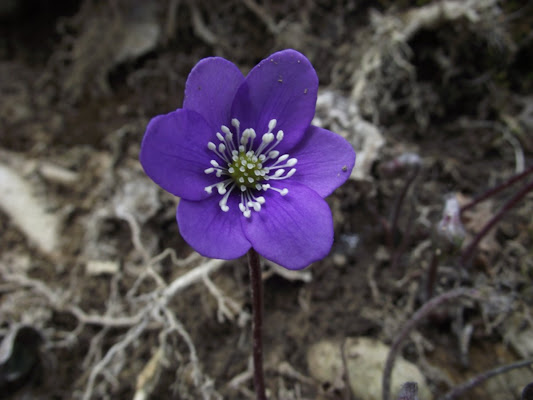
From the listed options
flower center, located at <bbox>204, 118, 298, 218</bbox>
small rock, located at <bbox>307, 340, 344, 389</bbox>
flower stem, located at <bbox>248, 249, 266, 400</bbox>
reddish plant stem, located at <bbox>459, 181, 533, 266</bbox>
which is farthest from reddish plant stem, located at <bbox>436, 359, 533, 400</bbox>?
flower center, located at <bbox>204, 118, 298, 218</bbox>

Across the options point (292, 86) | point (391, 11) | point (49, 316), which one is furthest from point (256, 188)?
point (391, 11)

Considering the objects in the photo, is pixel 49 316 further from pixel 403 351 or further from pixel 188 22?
pixel 188 22

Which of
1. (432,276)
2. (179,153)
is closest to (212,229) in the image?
(179,153)

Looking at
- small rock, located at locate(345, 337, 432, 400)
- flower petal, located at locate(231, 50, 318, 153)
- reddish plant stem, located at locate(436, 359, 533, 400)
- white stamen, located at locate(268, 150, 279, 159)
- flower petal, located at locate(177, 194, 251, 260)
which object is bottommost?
small rock, located at locate(345, 337, 432, 400)

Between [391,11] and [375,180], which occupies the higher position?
[391,11]

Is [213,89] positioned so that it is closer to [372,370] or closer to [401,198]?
[401,198]

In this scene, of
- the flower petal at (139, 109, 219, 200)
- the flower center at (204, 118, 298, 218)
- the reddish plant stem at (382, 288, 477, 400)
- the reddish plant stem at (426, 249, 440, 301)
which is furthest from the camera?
the reddish plant stem at (426, 249, 440, 301)

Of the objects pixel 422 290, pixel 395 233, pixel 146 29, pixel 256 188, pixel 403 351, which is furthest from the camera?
pixel 146 29

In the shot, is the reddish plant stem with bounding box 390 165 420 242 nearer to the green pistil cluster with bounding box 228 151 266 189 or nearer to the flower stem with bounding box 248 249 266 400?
the green pistil cluster with bounding box 228 151 266 189
